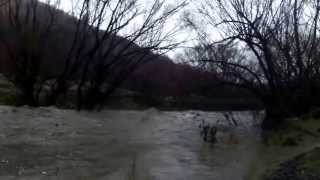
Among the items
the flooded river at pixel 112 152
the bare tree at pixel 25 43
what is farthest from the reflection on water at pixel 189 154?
the bare tree at pixel 25 43

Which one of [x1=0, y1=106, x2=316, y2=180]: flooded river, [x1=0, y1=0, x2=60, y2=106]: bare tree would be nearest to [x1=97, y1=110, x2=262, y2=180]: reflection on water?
[x1=0, y1=106, x2=316, y2=180]: flooded river

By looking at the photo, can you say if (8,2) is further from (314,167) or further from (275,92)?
(314,167)

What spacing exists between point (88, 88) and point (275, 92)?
10.4m

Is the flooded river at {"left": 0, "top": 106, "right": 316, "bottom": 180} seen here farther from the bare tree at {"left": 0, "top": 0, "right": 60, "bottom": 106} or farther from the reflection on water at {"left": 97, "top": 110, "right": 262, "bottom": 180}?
the bare tree at {"left": 0, "top": 0, "right": 60, "bottom": 106}

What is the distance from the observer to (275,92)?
77.9ft

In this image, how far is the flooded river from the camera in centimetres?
979

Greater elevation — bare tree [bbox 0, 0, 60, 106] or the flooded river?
bare tree [bbox 0, 0, 60, 106]

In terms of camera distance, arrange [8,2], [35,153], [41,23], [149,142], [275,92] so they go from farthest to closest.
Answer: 1. [41,23]
2. [8,2]
3. [275,92]
4. [149,142]
5. [35,153]

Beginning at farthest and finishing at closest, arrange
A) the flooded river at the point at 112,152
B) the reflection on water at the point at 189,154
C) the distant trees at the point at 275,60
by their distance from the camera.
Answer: the distant trees at the point at 275,60
the reflection on water at the point at 189,154
the flooded river at the point at 112,152

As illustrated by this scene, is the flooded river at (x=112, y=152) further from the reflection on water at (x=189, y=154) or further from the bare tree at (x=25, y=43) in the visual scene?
the bare tree at (x=25, y=43)

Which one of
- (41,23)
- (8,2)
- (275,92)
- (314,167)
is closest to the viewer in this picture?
(314,167)

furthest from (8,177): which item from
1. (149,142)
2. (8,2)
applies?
(8,2)

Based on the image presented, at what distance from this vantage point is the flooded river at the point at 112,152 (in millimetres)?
9789

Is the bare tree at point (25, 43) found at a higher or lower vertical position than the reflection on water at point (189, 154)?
higher
